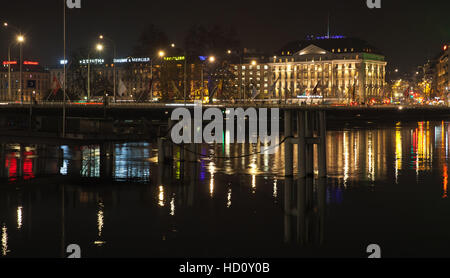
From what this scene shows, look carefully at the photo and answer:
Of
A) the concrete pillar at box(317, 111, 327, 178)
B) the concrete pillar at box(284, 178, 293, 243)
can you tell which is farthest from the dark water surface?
the concrete pillar at box(317, 111, 327, 178)

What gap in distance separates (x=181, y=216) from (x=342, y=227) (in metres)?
4.83

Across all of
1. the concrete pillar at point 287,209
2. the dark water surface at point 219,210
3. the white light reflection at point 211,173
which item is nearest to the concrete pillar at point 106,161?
the dark water surface at point 219,210

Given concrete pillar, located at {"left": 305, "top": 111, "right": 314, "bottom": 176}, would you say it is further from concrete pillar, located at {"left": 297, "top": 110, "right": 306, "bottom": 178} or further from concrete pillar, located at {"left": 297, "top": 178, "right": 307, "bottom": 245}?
concrete pillar, located at {"left": 297, "top": 178, "right": 307, "bottom": 245}

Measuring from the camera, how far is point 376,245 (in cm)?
1650

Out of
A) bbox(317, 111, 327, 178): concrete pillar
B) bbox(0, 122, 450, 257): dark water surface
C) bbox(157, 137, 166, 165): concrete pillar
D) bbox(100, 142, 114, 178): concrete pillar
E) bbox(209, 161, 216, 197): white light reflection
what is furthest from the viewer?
bbox(157, 137, 166, 165): concrete pillar

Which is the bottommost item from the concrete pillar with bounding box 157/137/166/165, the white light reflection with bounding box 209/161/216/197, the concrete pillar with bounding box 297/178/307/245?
the concrete pillar with bounding box 297/178/307/245

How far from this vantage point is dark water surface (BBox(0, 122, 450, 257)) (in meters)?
16.5

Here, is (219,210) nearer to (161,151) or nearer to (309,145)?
(309,145)

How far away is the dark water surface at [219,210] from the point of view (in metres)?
16.5

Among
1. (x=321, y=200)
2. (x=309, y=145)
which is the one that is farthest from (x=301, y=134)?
(x=321, y=200)

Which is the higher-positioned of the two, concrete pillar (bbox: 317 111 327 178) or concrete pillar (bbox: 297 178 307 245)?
concrete pillar (bbox: 317 111 327 178)

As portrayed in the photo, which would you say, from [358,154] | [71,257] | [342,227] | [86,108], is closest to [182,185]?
[342,227]

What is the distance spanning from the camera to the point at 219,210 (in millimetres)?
20938

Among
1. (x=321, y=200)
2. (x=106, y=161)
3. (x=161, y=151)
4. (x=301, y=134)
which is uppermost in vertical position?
(x=301, y=134)
